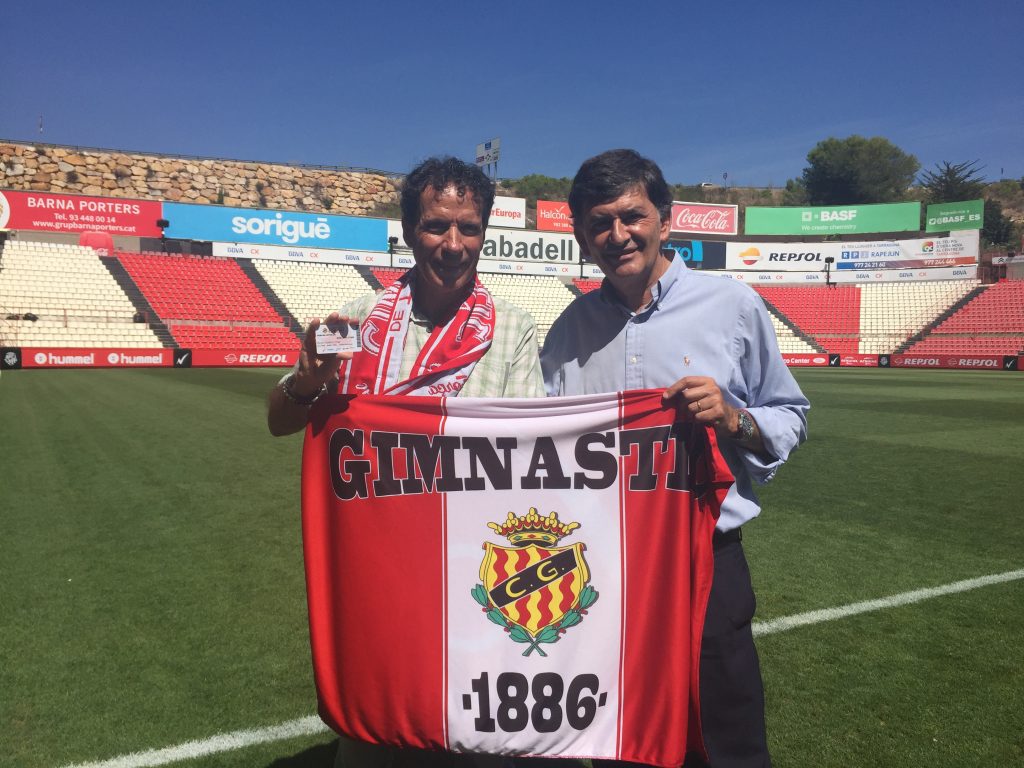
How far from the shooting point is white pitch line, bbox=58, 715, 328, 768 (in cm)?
278

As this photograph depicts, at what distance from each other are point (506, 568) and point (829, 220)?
5695 cm

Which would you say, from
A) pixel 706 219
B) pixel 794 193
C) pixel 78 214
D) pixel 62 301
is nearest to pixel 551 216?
pixel 706 219

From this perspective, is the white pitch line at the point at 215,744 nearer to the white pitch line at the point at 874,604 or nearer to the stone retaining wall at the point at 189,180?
the white pitch line at the point at 874,604

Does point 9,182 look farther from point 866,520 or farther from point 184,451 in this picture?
point 866,520

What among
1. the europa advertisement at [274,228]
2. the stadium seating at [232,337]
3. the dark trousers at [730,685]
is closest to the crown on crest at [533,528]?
the dark trousers at [730,685]

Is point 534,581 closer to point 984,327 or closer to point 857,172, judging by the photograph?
point 984,327

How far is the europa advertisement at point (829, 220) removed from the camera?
5197 centimetres

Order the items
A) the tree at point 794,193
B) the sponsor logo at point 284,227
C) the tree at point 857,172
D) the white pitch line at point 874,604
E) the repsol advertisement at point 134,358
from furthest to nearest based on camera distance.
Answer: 1. the tree at point 794,193
2. the tree at point 857,172
3. the sponsor logo at point 284,227
4. the repsol advertisement at point 134,358
5. the white pitch line at point 874,604

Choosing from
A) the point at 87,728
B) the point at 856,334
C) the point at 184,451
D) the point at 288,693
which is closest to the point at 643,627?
the point at 288,693

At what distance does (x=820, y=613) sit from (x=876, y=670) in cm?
75

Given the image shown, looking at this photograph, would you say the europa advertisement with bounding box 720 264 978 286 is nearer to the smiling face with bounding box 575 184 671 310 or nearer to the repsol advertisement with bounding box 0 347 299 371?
the repsol advertisement with bounding box 0 347 299 371

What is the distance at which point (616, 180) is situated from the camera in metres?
2.35

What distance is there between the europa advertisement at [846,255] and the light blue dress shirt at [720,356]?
52.3 m

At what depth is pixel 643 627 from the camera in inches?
91.0
